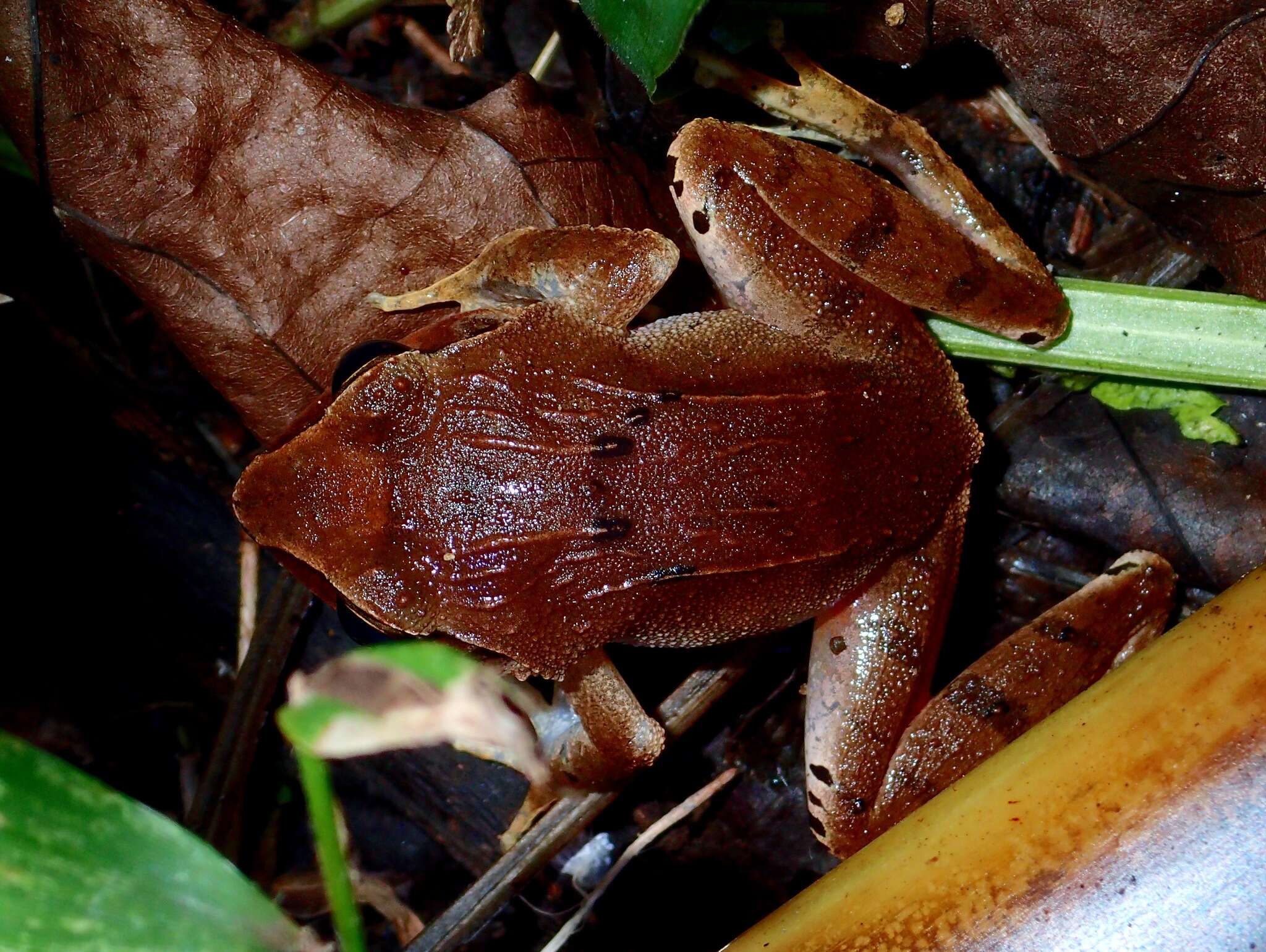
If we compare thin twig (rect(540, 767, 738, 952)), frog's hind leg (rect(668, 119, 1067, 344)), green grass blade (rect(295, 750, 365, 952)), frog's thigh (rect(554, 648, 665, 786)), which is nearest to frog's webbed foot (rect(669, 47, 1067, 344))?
frog's hind leg (rect(668, 119, 1067, 344))

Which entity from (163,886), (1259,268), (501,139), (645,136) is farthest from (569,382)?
(1259,268)

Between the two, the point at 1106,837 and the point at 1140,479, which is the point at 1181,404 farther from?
the point at 1106,837

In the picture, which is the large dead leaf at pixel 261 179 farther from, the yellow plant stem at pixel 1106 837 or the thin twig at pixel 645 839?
the yellow plant stem at pixel 1106 837

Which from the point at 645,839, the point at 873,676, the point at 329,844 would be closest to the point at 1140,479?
the point at 873,676

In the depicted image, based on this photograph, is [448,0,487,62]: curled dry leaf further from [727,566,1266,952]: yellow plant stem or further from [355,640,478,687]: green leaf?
[727,566,1266,952]: yellow plant stem

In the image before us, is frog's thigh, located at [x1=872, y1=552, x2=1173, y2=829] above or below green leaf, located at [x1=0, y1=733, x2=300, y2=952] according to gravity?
below

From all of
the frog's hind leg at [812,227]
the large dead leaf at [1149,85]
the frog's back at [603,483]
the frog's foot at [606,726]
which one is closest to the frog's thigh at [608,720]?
the frog's foot at [606,726]
